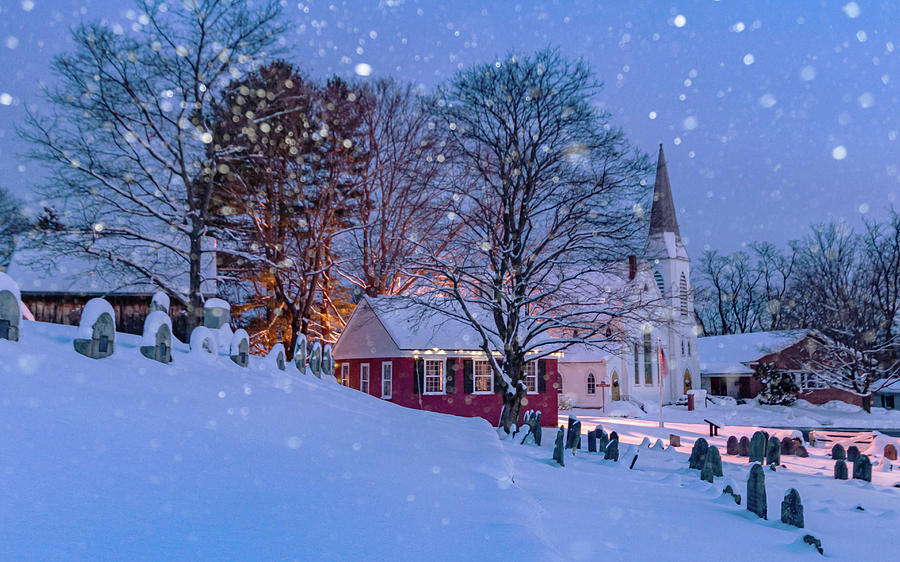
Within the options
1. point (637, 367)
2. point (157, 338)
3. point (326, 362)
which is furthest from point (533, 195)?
point (637, 367)

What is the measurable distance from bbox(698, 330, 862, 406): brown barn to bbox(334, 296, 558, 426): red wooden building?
985 inches

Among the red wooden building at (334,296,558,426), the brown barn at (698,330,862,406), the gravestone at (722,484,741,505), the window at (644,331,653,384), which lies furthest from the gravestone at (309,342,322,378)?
the brown barn at (698,330,862,406)

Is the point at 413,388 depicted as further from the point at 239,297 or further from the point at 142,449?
the point at 142,449

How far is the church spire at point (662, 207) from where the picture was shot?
177ft

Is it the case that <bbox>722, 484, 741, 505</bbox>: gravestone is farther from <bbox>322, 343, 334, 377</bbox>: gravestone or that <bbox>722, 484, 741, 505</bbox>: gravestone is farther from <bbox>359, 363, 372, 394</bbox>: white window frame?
<bbox>359, 363, 372, 394</bbox>: white window frame

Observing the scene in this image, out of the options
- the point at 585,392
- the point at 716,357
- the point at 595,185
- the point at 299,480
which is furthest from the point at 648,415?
the point at 299,480

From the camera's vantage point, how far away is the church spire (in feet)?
177

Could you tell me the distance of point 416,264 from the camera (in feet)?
63.5

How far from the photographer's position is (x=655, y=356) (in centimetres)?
4709

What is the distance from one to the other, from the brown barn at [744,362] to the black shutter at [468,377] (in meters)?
27.3

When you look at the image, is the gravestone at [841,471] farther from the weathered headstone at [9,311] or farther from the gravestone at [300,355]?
the weathered headstone at [9,311]

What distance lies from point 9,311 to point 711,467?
11259 mm

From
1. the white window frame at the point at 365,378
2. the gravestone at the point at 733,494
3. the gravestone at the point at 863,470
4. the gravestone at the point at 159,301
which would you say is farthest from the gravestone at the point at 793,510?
the white window frame at the point at 365,378

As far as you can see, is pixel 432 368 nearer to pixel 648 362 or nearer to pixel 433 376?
pixel 433 376
